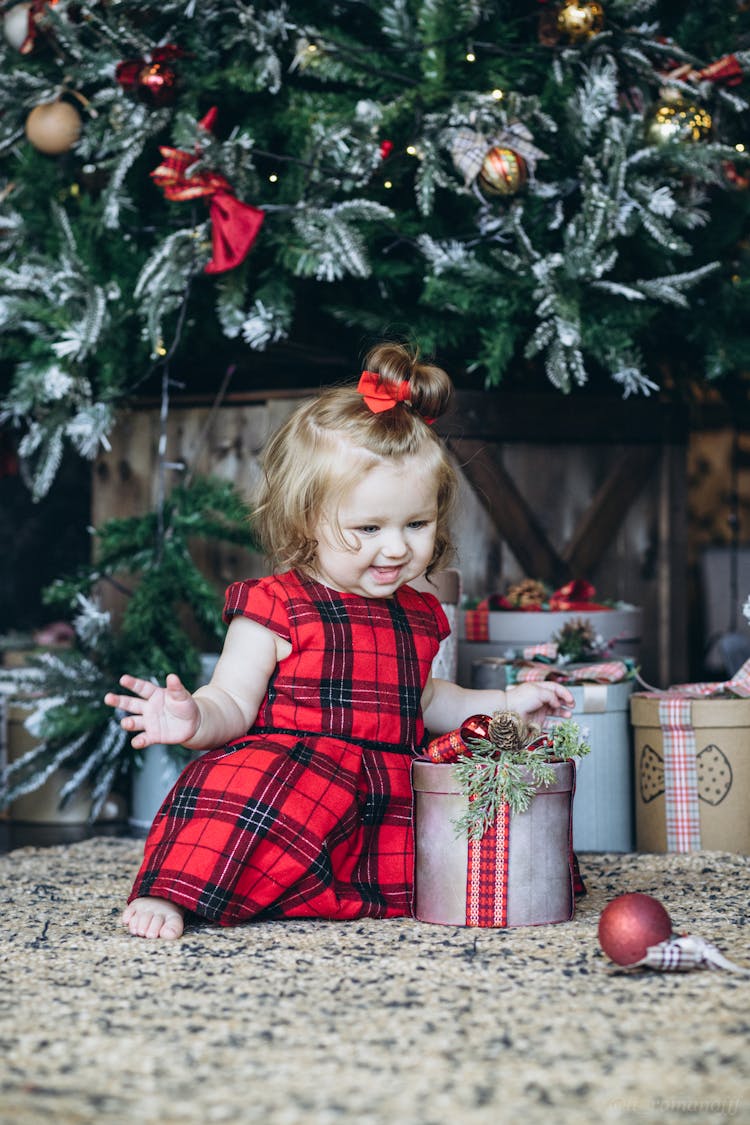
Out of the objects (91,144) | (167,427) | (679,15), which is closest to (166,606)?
(167,427)

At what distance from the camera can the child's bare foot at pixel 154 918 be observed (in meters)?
1.65

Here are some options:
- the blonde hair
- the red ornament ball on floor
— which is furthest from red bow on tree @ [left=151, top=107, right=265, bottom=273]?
the red ornament ball on floor

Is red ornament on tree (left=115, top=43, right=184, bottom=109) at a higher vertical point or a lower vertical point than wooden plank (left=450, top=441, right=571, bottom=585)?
higher

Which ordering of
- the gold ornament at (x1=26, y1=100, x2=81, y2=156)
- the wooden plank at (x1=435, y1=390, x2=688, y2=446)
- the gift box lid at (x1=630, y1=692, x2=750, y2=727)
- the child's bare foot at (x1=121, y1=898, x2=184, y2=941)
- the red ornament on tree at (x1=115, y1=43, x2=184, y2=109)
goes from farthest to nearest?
the wooden plank at (x1=435, y1=390, x2=688, y2=446)
the gold ornament at (x1=26, y1=100, x2=81, y2=156)
the red ornament on tree at (x1=115, y1=43, x2=184, y2=109)
the gift box lid at (x1=630, y1=692, x2=750, y2=727)
the child's bare foot at (x1=121, y1=898, x2=184, y2=941)

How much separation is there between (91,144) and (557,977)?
207cm

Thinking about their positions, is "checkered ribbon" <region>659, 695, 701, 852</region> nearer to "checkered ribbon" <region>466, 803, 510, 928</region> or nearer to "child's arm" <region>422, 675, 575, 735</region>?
"child's arm" <region>422, 675, 575, 735</region>

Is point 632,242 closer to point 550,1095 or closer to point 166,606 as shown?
point 166,606

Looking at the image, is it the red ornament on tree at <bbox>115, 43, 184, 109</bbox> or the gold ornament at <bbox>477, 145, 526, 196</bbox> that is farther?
the red ornament on tree at <bbox>115, 43, 184, 109</bbox>

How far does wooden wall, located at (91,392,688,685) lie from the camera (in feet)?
10.8

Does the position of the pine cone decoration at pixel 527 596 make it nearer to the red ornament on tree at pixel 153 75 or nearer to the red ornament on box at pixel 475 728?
the red ornament on box at pixel 475 728

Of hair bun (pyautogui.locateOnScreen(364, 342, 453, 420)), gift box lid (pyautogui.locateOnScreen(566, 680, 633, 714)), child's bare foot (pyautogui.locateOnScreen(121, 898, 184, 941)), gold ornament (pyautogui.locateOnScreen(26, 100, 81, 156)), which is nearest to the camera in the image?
child's bare foot (pyautogui.locateOnScreen(121, 898, 184, 941))

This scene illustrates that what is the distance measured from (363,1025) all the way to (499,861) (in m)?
0.50

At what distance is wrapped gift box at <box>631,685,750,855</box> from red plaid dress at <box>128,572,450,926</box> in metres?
0.51

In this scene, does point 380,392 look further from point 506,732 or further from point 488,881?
point 488,881
